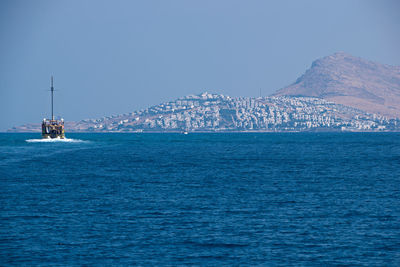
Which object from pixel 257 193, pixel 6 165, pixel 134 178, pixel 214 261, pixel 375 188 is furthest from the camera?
pixel 6 165

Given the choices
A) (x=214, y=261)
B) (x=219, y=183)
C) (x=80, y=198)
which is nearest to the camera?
(x=214, y=261)

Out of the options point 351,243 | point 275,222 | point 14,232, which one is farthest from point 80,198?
point 351,243

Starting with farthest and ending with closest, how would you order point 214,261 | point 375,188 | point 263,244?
1. point 375,188
2. point 263,244
3. point 214,261

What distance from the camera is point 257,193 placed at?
2363 inches

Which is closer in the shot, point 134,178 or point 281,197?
point 281,197

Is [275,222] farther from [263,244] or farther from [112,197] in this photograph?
[112,197]

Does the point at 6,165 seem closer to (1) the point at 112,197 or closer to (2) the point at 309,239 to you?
(1) the point at 112,197

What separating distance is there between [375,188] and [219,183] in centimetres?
1837

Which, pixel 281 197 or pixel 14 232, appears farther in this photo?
pixel 281 197

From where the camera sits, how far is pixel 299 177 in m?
78.9

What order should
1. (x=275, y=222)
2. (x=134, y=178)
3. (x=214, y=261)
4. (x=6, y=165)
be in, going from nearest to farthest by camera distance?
(x=214, y=261) < (x=275, y=222) < (x=134, y=178) < (x=6, y=165)

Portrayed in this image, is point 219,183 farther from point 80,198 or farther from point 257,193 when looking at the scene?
point 80,198

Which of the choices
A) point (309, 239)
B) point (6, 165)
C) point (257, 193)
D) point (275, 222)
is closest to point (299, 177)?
point (257, 193)

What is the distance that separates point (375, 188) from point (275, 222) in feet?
85.1
